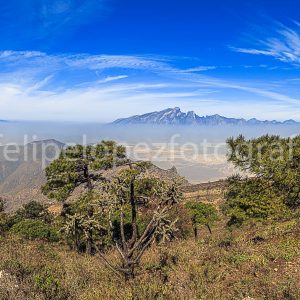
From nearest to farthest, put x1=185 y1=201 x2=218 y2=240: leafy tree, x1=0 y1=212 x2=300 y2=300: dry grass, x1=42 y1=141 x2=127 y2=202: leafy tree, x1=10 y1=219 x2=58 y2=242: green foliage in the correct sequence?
1. x1=0 y1=212 x2=300 y2=300: dry grass
2. x1=42 y1=141 x2=127 y2=202: leafy tree
3. x1=10 y1=219 x2=58 y2=242: green foliage
4. x1=185 y1=201 x2=218 y2=240: leafy tree

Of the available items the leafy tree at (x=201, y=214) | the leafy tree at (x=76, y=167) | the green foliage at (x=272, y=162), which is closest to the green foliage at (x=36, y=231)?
the leafy tree at (x=76, y=167)

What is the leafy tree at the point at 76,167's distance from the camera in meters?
28.9

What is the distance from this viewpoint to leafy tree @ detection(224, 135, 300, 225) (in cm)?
2655

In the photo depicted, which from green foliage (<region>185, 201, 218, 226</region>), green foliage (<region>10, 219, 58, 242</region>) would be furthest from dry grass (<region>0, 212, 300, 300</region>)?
green foliage (<region>185, 201, 218, 226</region>)

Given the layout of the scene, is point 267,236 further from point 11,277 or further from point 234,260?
point 11,277

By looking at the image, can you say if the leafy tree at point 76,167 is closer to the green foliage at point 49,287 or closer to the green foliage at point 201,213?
the green foliage at point 49,287

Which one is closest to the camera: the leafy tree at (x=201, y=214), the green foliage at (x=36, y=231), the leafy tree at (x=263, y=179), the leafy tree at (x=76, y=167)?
the leafy tree at (x=263, y=179)

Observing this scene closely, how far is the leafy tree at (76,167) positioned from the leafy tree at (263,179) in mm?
9509

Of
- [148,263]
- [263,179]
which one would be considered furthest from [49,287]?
[263,179]

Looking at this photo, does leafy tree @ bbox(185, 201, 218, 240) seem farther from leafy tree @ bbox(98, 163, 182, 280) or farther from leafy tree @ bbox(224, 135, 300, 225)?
leafy tree @ bbox(98, 163, 182, 280)

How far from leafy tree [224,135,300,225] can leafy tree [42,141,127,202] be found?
31.2 feet

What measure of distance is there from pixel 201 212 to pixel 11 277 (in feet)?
121

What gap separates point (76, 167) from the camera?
29.7 m

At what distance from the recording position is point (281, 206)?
26.0 m
